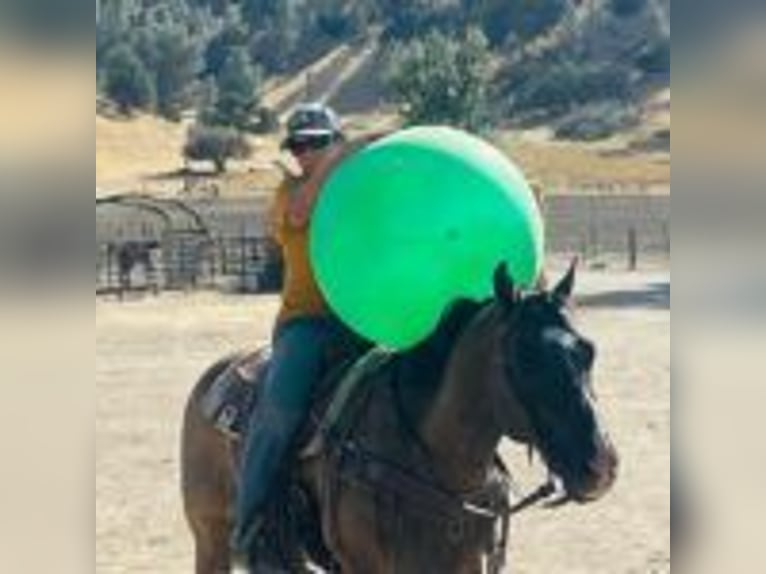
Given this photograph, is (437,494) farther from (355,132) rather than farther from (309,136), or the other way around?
(355,132)

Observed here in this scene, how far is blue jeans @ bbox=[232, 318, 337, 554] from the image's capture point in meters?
5.78

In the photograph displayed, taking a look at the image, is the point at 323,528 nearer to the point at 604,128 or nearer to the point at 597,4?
the point at 604,128

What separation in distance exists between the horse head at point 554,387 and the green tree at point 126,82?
275 ft

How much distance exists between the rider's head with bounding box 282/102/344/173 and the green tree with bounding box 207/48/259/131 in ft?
261

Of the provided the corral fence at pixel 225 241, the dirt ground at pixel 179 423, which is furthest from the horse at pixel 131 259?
the dirt ground at pixel 179 423

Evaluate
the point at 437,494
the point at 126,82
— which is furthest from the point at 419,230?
the point at 126,82

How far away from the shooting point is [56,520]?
137 cm

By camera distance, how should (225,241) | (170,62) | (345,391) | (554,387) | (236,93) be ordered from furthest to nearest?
(170,62) < (236,93) < (225,241) < (345,391) < (554,387)

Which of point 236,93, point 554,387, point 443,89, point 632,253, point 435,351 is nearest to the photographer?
point 554,387

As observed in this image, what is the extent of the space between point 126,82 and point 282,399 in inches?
3352

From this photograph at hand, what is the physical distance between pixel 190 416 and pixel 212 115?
263ft

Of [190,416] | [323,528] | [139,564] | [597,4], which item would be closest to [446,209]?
[323,528]

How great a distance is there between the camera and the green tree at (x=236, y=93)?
282 feet

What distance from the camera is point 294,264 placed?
5914 millimetres
